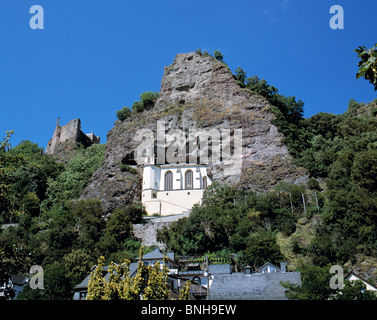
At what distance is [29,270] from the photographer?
43.5m

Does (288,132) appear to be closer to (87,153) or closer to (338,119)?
(338,119)

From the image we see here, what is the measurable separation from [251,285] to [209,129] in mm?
39373

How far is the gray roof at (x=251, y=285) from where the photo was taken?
2945cm

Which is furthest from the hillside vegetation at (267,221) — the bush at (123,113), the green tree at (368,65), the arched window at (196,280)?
the green tree at (368,65)

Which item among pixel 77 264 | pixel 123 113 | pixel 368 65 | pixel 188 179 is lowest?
pixel 77 264

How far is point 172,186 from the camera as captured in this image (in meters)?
65.2

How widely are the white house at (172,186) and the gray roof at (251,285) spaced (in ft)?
91.1

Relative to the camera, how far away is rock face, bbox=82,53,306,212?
58.1 m

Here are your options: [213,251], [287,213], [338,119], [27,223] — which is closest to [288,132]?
[338,119]

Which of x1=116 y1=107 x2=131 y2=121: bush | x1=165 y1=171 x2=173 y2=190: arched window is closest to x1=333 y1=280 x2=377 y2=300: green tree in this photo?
x1=165 y1=171 x2=173 y2=190: arched window

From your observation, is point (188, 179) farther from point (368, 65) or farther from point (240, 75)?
point (368, 65)

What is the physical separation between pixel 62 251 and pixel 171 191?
22.6 m

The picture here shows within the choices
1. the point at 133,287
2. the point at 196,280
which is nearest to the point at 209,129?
the point at 196,280

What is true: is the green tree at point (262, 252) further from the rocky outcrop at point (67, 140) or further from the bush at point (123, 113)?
the rocky outcrop at point (67, 140)
